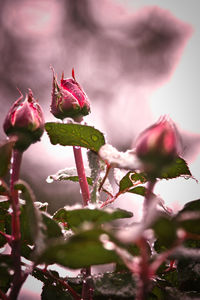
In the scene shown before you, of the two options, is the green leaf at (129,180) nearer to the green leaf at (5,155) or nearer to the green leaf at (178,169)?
the green leaf at (178,169)

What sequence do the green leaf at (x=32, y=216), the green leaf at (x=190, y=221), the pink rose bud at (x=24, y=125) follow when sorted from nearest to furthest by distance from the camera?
the green leaf at (x=190, y=221) → the green leaf at (x=32, y=216) → the pink rose bud at (x=24, y=125)

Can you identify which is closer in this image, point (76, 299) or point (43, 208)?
point (76, 299)

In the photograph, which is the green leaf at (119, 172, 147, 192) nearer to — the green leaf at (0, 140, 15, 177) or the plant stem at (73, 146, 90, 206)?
the plant stem at (73, 146, 90, 206)

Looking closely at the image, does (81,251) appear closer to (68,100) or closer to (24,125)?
(24,125)

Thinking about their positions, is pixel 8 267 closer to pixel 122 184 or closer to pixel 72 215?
pixel 72 215

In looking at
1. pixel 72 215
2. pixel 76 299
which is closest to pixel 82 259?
pixel 72 215

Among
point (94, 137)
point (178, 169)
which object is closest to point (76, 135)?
point (94, 137)

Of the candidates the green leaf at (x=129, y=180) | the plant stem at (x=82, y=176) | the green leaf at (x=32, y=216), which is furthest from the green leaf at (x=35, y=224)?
the green leaf at (x=129, y=180)
